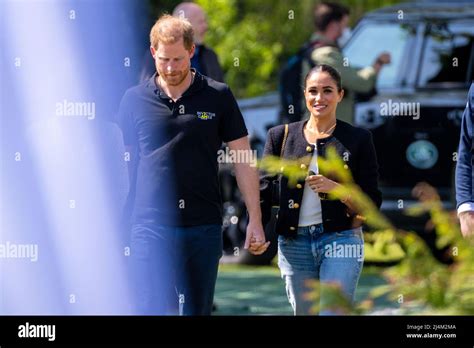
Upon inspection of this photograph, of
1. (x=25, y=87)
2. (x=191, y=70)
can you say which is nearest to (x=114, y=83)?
(x=25, y=87)

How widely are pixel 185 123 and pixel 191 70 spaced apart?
0.35m

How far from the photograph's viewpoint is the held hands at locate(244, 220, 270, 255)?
19.7 feet

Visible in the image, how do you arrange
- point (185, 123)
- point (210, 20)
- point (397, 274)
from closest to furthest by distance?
point (397, 274) < point (185, 123) < point (210, 20)

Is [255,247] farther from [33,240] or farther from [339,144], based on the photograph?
[33,240]

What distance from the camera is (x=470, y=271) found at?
2719 millimetres

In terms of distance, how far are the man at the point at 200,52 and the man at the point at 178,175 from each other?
60.1 inches

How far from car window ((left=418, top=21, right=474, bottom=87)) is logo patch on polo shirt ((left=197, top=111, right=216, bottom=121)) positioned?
4.04 meters

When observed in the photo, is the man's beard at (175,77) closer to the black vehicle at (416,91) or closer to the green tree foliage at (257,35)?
the black vehicle at (416,91)

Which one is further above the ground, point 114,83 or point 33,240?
point 114,83

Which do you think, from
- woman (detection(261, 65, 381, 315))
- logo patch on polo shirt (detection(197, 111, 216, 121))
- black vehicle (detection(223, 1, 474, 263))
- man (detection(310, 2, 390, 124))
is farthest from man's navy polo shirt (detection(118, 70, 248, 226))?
black vehicle (detection(223, 1, 474, 263))

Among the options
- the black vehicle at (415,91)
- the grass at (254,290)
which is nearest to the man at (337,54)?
the black vehicle at (415,91)

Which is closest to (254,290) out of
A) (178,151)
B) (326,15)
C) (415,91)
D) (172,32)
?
(415,91)

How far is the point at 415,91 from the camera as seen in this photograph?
9766 mm
